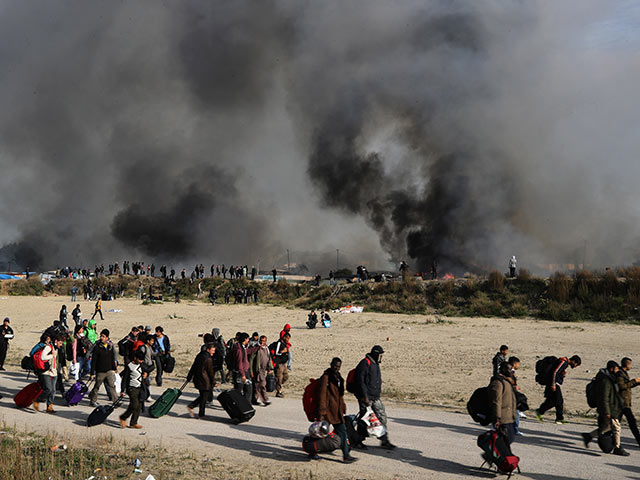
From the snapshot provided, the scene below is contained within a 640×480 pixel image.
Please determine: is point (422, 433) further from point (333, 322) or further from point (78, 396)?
point (333, 322)

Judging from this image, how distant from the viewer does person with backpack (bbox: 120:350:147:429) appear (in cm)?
1035

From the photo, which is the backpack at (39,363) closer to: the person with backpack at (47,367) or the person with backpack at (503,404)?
the person with backpack at (47,367)

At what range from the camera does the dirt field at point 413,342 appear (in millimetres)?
15992

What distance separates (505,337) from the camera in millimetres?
24703

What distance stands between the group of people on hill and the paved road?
0.41 meters

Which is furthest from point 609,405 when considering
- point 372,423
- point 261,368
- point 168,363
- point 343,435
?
point 168,363

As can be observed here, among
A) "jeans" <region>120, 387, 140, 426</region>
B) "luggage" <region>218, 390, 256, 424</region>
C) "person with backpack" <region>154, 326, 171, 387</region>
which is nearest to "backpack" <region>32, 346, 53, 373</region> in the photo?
"jeans" <region>120, 387, 140, 426</region>

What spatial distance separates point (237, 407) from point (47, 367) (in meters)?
4.04

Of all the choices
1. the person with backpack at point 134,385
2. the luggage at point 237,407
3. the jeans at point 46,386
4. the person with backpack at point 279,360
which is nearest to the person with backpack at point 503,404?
the luggage at point 237,407

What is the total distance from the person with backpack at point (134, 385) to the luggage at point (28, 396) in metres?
2.58

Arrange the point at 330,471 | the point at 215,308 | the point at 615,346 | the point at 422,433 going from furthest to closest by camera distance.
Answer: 1. the point at 215,308
2. the point at 615,346
3. the point at 422,433
4. the point at 330,471

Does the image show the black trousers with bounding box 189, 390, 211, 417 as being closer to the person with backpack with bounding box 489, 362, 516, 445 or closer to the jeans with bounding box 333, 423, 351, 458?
the jeans with bounding box 333, 423, 351, 458

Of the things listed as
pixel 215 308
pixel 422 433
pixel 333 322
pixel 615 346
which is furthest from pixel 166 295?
pixel 422 433

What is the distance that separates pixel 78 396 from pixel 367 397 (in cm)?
718
